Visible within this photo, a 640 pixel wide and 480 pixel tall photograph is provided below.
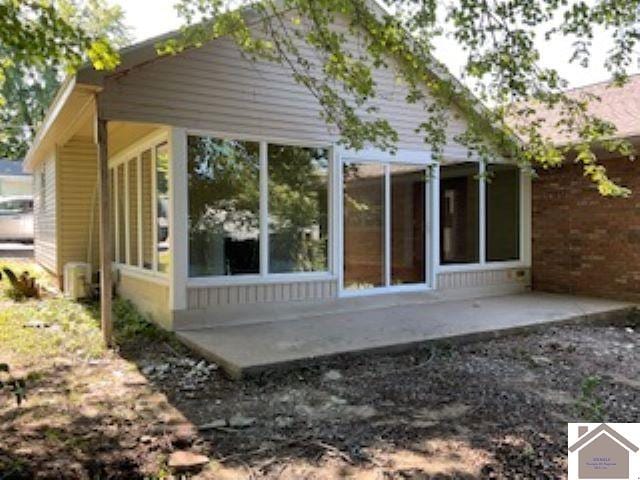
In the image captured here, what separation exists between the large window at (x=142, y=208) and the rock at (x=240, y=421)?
2.97m

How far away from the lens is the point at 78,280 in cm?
875

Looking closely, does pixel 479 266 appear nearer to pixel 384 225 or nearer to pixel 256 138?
pixel 384 225

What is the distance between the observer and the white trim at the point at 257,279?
6.41 metres

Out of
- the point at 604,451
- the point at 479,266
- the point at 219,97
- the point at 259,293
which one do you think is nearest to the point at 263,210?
the point at 259,293

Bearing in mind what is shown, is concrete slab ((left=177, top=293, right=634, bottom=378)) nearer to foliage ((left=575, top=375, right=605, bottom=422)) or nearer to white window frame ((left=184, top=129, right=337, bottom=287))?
white window frame ((left=184, top=129, right=337, bottom=287))

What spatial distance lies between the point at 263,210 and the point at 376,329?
2.04 m

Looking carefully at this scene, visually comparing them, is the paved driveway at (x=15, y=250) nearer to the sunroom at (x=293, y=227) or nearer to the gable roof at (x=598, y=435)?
the sunroom at (x=293, y=227)

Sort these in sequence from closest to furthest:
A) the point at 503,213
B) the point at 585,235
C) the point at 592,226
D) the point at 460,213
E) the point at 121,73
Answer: the point at 121,73 → the point at 592,226 → the point at 585,235 → the point at 460,213 → the point at 503,213

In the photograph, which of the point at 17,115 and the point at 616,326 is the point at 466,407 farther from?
the point at 17,115

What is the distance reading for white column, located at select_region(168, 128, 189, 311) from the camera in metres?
6.22

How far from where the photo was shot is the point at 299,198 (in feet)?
23.3

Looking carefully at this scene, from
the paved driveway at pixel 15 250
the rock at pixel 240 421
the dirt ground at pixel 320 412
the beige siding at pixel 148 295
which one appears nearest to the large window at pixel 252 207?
the beige siding at pixel 148 295

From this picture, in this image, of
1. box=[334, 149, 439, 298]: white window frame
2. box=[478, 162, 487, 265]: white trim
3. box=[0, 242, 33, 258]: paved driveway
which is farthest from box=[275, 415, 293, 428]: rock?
box=[0, 242, 33, 258]: paved driveway

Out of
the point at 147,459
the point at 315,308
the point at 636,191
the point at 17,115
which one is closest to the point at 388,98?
the point at 315,308
